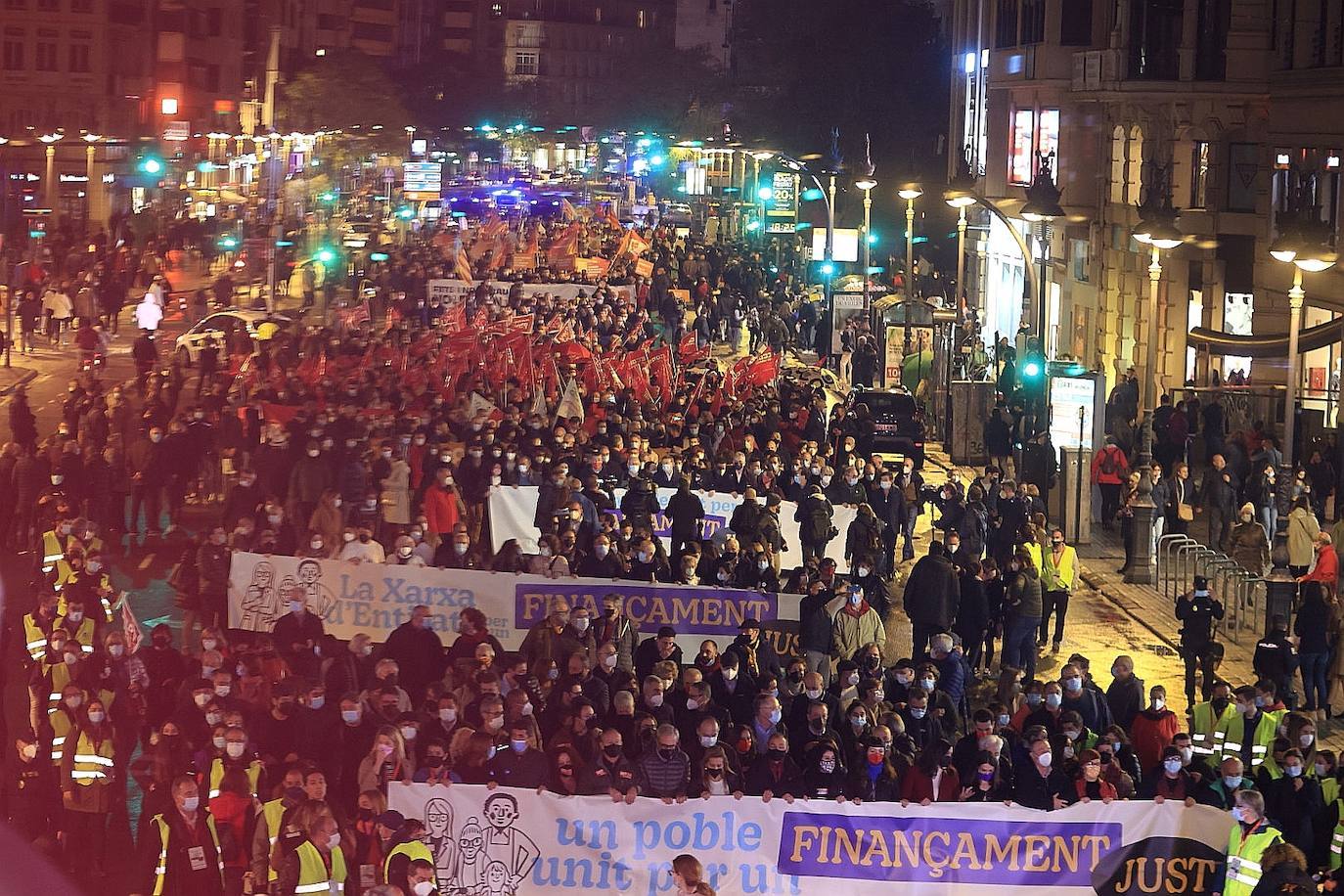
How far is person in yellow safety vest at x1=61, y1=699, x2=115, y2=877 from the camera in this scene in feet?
42.2

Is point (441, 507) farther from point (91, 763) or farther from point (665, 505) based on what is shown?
point (91, 763)

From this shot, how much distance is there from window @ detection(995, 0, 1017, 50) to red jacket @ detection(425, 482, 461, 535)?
120ft

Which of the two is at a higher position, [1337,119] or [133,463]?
[1337,119]

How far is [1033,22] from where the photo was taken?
5291cm

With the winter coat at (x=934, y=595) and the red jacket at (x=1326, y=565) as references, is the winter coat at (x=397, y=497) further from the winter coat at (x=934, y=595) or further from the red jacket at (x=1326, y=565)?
the red jacket at (x=1326, y=565)

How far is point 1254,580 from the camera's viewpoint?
70.9 ft

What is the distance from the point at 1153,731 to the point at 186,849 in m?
6.31

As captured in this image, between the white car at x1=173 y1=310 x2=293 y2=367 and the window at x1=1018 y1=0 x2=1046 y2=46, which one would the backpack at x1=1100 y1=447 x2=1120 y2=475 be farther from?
the window at x1=1018 y1=0 x2=1046 y2=46

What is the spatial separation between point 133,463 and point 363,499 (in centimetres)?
309

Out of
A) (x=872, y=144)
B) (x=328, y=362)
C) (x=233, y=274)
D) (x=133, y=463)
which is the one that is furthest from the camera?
(x=872, y=144)

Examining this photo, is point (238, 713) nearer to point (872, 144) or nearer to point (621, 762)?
point (621, 762)

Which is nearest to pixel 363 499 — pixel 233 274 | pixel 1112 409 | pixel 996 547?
pixel 996 547

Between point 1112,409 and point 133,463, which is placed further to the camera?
point 1112,409

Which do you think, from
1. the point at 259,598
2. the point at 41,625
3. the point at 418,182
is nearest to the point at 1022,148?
the point at 259,598
